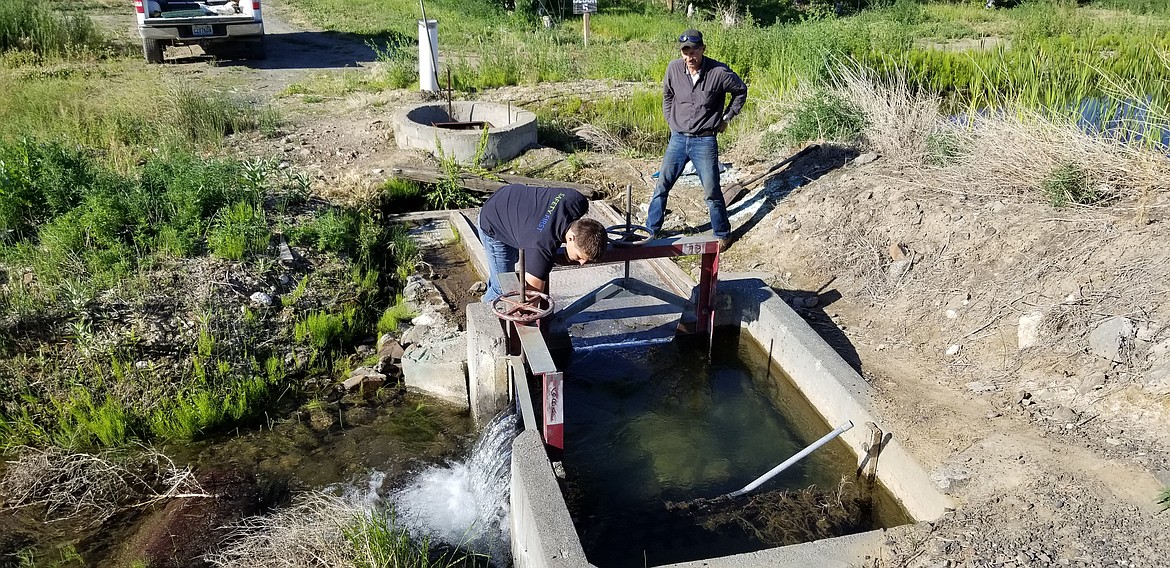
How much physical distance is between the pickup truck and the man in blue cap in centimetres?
937

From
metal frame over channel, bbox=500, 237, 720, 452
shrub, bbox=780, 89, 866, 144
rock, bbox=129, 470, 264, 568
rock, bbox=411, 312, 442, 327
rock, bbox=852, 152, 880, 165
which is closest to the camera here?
rock, bbox=129, 470, 264, 568

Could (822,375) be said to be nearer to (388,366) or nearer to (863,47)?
(388,366)

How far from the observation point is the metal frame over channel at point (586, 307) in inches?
151

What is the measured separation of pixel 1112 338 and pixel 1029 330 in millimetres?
426

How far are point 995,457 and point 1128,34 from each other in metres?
9.99

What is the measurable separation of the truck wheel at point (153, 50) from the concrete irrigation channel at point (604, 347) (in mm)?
8982

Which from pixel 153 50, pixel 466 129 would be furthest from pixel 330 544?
pixel 153 50

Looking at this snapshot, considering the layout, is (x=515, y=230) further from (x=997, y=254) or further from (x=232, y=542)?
(x=997, y=254)

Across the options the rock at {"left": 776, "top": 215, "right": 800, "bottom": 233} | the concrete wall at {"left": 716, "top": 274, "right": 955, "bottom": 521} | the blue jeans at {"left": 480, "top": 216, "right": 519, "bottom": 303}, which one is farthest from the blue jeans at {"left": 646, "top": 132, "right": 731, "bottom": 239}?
the blue jeans at {"left": 480, "top": 216, "right": 519, "bottom": 303}

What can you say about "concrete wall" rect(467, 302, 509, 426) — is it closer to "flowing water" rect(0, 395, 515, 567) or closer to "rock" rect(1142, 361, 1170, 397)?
"flowing water" rect(0, 395, 515, 567)

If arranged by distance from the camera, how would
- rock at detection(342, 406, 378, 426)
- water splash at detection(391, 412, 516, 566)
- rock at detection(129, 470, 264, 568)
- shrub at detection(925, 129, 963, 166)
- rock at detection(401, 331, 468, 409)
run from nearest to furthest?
rock at detection(129, 470, 264, 568) < water splash at detection(391, 412, 516, 566) < rock at detection(342, 406, 378, 426) < rock at detection(401, 331, 468, 409) < shrub at detection(925, 129, 963, 166)

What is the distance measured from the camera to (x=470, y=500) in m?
4.23

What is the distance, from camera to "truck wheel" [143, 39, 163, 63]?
12688 mm

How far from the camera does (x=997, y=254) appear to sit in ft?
17.4
